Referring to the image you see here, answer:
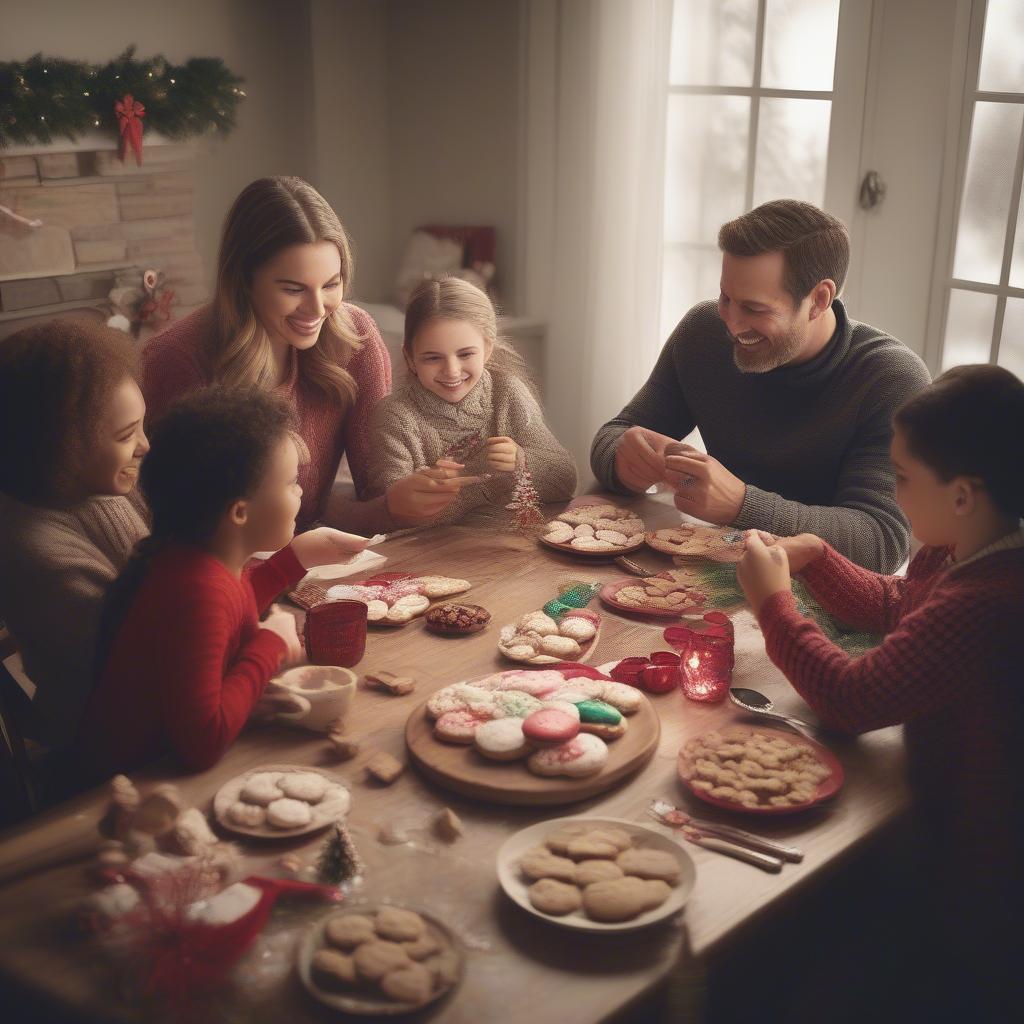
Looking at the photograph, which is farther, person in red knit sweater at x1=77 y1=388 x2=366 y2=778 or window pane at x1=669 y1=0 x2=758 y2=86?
window pane at x1=669 y1=0 x2=758 y2=86

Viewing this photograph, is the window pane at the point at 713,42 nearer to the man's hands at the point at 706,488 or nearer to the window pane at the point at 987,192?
the window pane at the point at 987,192

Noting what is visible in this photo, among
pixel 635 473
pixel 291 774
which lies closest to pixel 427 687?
pixel 291 774

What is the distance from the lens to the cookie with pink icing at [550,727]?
1405 millimetres

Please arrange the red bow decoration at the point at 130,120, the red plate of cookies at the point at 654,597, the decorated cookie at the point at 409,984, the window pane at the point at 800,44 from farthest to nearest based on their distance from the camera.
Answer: the red bow decoration at the point at 130,120
the window pane at the point at 800,44
the red plate of cookies at the point at 654,597
the decorated cookie at the point at 409,984

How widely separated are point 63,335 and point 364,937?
1056mm

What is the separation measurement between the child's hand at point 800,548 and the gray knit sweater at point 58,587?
1.00 metres

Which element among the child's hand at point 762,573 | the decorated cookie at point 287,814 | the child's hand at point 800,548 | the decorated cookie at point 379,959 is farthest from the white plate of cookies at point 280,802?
the child's hand at point 800,548

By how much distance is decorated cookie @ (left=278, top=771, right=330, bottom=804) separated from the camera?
138 centimetres

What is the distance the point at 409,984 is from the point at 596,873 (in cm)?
25

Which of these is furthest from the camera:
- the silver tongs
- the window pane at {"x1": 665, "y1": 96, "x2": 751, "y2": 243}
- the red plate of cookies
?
the window pane at {"x1": 665, "y1": 96, "x2": 751, "y2": 243}

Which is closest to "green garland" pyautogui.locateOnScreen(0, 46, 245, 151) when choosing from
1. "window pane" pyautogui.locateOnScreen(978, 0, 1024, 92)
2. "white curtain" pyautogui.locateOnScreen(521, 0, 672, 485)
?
"white curtain" pyautogui.locateOnScreen(521, 0, 672, 485)

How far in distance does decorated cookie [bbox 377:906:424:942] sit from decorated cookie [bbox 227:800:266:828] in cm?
22

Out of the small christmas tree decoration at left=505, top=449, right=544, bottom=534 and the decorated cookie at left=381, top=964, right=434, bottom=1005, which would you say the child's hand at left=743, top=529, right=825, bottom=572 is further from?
the decorated cookie at left=381, top=964, right=434, bottom=1005

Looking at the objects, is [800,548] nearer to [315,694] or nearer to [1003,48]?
[315,694]
